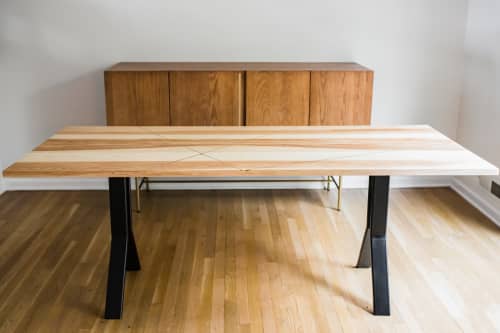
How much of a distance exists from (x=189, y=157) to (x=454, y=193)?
2.48 metres

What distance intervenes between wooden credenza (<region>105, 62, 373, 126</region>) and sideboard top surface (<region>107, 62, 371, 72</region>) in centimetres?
1

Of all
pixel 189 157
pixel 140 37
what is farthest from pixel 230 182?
pixel 189 157

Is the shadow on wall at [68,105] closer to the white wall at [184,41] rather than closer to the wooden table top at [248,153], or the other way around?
the white wall at [184,41]

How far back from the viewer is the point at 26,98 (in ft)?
13.9

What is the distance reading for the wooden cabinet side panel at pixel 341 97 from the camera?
3.83m

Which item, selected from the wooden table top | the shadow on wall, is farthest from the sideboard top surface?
the wooden table top

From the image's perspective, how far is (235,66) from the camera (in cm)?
399

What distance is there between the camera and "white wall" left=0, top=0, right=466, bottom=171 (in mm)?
4105

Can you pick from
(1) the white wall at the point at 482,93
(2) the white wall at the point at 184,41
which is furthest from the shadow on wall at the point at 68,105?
(1) the white wall at the point at 482,93

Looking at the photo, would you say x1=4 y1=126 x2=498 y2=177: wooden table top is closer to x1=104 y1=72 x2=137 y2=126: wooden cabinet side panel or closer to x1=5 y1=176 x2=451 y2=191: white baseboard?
x1=104 y1=72 x2=137 y2=126: wooden cabinet side panel

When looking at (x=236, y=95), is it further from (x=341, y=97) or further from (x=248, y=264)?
(x=248, y=264)

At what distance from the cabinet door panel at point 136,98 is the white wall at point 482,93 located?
2.03 metres

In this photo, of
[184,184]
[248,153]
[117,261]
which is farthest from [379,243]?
[184,184]

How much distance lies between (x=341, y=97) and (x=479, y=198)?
3.76 ft
